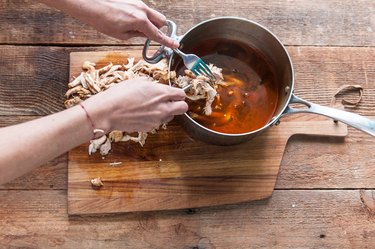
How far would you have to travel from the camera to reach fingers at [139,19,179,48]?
0.96 metres

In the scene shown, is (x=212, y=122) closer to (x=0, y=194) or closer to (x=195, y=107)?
(x=195, y=107)

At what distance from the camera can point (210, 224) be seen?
1.11 meters

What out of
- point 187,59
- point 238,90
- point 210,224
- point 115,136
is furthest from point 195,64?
point 210,224

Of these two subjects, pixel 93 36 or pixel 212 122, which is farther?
pixel 93 36

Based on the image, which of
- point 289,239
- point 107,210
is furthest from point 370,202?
point 107,210

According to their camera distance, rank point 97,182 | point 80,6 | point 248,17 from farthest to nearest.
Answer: point 248,17 → point 97,182 → point 80,6

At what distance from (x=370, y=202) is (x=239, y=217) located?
32 cm

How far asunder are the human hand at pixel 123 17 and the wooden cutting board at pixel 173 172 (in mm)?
192

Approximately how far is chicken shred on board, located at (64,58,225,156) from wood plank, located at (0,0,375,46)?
10 cm

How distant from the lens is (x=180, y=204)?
109 cm

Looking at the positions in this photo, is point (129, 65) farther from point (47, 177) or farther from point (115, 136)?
point (47, 177)

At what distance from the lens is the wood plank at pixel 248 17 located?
1174 millimetres

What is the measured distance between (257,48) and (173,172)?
0.35 m

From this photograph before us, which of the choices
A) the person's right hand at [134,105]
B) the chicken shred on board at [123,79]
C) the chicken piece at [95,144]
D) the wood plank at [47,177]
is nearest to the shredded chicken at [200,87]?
the chicken shred on board at [123,79]
